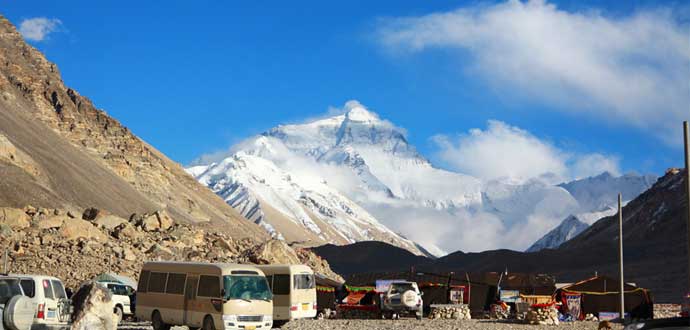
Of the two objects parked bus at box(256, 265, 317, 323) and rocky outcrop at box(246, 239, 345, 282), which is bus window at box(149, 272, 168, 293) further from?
rocky outcrop at box(246, 239, 345, 282)

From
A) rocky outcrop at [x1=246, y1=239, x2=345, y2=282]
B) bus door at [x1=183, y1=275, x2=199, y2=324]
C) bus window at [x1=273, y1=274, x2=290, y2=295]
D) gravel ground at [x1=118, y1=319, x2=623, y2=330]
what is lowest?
gravel ground at [x1=118, y1=319, x2=623, y2=330]

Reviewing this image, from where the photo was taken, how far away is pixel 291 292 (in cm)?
3123

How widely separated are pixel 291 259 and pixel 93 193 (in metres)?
36.7

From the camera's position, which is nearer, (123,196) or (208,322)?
(208,322)

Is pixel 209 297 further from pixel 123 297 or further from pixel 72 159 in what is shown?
pixel 72 159

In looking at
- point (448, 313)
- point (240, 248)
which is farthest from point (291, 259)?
point (448, 313)

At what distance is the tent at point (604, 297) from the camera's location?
141 feet

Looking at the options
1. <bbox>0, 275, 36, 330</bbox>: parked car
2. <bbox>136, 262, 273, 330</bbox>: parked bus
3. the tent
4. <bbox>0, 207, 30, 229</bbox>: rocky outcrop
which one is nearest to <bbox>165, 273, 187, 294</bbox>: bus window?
<bbox>136, 262, 273, 330</bbox>: parked bus

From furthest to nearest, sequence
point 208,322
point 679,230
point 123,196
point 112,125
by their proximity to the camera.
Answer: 1. point 112,125
2. point 679,230
3. point 123,196
4. point 208,322

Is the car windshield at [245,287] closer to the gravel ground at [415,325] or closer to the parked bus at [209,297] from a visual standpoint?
A: the parked bus at [209,297]

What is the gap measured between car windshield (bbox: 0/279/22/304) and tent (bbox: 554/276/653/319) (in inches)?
1106

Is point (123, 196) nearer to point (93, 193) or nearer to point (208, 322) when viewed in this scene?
point (93, 193)

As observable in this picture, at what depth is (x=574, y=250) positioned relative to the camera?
12912 centimetres

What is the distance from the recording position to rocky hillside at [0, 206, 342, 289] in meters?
50.2
